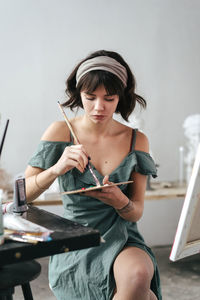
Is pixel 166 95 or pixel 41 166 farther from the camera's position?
pixel 166 95

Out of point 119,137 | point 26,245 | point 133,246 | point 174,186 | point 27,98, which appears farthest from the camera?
point 174,186

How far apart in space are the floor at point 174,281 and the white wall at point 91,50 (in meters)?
0.77

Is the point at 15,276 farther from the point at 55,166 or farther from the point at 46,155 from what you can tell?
the point at 46,155

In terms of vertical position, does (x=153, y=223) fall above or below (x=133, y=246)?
below

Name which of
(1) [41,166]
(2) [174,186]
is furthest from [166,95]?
(1) [41,166]

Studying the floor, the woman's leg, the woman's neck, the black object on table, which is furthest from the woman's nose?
the floor

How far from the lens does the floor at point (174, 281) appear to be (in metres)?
2.83

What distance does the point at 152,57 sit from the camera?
3.68 meters

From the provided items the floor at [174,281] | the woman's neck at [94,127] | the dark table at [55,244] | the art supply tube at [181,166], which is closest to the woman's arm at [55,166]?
the woman's neck at [94,127]

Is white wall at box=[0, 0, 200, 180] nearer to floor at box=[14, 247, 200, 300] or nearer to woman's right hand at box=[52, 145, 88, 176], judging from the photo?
floor at box=[14, 247, 200, 300]

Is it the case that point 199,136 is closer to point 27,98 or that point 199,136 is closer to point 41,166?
point 27,98

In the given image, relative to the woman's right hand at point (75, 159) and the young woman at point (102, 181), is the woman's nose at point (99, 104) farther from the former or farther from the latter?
the woman's right hand at point (75, 159)

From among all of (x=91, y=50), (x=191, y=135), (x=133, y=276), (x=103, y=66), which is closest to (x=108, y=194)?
(x=133, y=276)

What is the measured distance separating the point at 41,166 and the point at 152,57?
86.2 inches
